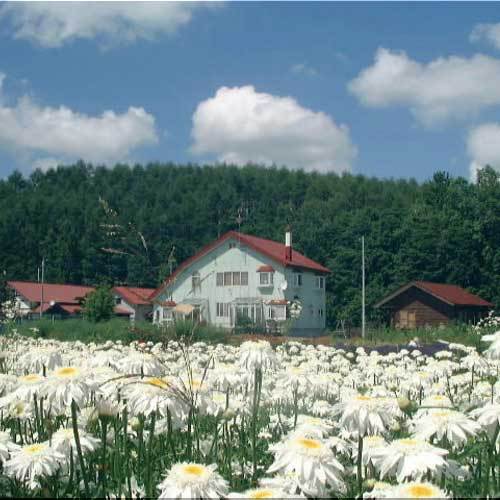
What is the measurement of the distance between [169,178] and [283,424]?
13040 cm

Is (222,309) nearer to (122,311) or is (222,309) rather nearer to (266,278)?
(266,278)

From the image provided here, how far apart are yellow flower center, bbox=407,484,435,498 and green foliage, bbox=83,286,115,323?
4160 cm

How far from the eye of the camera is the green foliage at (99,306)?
44000 millimetres

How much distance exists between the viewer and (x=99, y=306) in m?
44.2

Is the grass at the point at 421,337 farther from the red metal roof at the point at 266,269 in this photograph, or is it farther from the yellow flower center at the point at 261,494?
the red metal roof at the point at 266,269

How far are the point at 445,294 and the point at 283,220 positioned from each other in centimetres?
4754

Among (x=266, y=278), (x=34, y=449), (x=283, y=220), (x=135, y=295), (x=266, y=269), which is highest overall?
(x=283, y=220)

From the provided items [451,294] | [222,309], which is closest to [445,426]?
[451,294]

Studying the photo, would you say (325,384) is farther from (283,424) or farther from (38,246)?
(38,246)

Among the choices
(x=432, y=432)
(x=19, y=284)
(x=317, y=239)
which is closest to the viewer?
(x=432, y=432)

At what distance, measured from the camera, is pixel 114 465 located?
4.09 meters

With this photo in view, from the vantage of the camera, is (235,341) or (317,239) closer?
(235,341)

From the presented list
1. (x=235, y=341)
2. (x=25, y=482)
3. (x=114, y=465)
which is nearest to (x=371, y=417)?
(x=114, y=465)

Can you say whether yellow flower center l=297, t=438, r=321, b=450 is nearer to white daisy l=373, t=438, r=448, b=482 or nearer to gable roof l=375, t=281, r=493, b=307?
white daisy l=373, t=438, r=448, b=482
